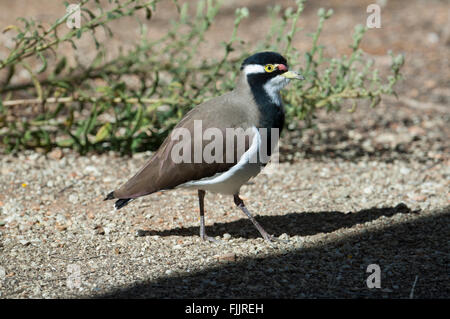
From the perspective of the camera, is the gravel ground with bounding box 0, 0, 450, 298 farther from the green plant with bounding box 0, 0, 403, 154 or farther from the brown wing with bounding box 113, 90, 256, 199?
the brown wing with bounding box 113, 90, 256, 199

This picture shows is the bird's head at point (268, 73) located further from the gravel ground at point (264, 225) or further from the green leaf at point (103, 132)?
the green leaf at point (103, 132)

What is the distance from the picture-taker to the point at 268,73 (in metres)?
4.54

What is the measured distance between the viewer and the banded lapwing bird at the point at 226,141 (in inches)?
171

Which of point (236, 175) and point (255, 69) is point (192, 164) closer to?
point (236, 175)

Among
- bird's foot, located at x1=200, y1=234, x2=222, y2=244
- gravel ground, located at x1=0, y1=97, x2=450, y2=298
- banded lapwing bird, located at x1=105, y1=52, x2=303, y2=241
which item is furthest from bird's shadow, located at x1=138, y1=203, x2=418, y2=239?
banded lapwing bird, located at x1=105, y1=52, x2=303, y2=241

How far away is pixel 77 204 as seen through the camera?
5266 millimetres

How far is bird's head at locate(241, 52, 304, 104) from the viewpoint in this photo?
14.9 ft

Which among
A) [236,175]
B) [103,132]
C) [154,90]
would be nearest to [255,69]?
[236,175]

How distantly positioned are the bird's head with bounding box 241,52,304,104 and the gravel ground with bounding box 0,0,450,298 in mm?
1051

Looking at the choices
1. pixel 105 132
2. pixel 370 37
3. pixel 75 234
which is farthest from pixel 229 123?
pixel 370 37

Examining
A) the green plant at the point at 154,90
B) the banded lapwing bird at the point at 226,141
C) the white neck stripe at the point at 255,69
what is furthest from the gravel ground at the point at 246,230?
the white neck stripe at the point at 255,69

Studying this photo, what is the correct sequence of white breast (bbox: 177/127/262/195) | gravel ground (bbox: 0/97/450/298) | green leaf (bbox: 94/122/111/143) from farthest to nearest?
green leaf (bbox: 94/122/111/143) < white breast (bbox: 177/127/262/195) < gravel ground (bbox: 0/97/450/298)

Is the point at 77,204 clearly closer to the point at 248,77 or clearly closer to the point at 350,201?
the point at 248,77
